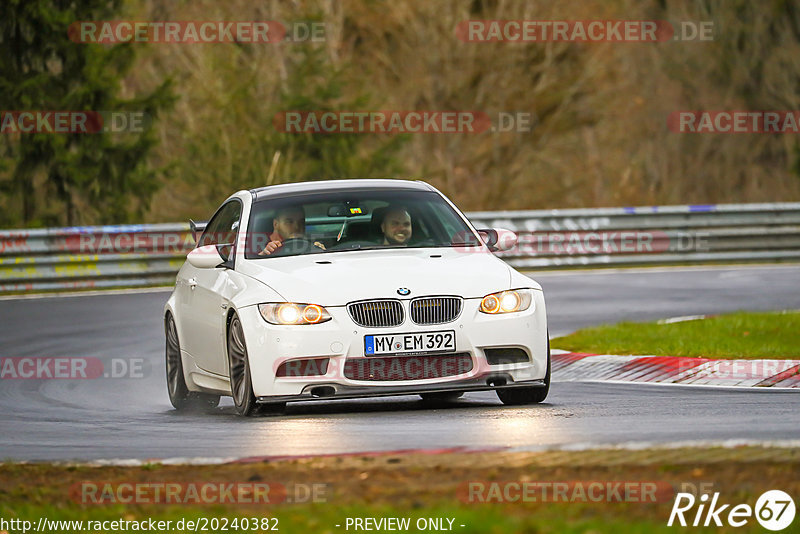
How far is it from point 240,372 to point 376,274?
1099 millimetres

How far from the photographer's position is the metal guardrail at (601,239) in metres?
24.5

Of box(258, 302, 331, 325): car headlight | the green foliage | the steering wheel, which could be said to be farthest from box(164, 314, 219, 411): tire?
the green foliage

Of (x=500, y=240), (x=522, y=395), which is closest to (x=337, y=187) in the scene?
(x=500, y=240)

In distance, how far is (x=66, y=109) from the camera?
30750 millimetres

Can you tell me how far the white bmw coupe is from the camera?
34.0ft

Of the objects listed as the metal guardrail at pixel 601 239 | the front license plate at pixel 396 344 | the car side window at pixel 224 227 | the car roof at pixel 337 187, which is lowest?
the metal guardrail at pixel 601 239

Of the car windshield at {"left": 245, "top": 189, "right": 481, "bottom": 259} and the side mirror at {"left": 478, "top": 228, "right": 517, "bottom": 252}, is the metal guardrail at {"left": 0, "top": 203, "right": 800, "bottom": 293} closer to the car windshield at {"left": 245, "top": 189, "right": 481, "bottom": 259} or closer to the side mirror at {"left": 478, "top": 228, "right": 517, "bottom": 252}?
the car windshield at {"left": 245, "top": 189, "right": 481, "bottom": 259}

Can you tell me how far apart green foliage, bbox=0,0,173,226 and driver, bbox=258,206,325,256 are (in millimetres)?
18831

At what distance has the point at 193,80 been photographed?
34.3 metres

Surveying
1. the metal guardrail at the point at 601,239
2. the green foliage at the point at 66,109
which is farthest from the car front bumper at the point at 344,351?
the green foliage at the point at 66,109

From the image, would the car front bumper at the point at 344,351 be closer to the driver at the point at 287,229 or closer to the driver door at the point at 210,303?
→ the driver door at the point at 210,303

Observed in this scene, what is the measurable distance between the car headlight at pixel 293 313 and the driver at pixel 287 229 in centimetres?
107

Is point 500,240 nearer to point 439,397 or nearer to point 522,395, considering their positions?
point 522,395

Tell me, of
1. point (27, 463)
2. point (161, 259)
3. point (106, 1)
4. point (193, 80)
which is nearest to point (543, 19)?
point (193, 80)
